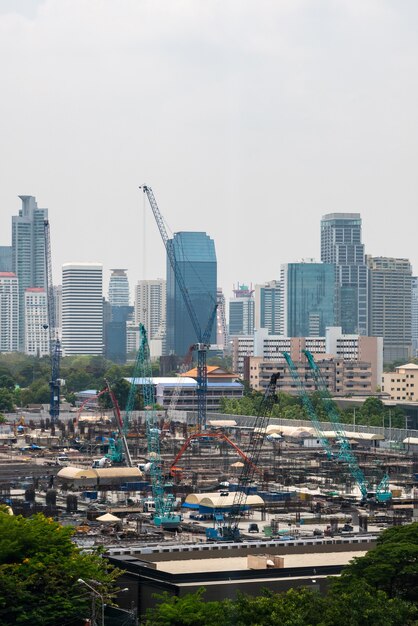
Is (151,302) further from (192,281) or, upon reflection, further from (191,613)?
(191,613)

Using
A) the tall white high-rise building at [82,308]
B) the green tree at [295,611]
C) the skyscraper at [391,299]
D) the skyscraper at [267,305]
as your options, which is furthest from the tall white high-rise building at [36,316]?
the green tree at [295,611]

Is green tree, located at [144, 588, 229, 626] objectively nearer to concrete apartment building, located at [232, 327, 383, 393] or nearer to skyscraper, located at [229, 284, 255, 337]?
concrete apartment building, located at [232, 327, 383, 393]

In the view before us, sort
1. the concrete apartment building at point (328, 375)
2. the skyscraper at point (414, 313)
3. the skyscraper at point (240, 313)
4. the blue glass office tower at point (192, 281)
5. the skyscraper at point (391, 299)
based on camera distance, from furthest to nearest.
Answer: the skyscraper at point (240, 313) < the skyscraper at point (414, 313) < the skyscraper at point (391, 299) < the blue glass office tower at point (192, 281) < the concrete apartment building at point (328, 375)

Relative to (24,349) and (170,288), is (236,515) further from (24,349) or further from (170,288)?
(24,349)

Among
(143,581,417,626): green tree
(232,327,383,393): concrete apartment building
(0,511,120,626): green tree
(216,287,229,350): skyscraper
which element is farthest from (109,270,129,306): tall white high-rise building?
(143,581,417,626): green tree

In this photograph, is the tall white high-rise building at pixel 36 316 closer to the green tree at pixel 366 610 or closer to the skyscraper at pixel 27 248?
the skyscraper at pixel 27 248

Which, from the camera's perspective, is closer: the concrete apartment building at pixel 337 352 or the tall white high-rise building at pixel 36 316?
the concrete apartment building at pixel 337 352
